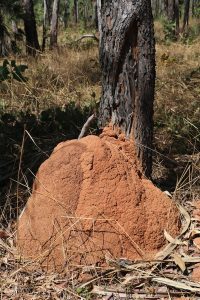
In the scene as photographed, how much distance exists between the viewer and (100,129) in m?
3.35

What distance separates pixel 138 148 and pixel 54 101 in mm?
2665

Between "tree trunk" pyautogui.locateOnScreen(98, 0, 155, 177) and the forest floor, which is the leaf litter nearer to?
the forest floor

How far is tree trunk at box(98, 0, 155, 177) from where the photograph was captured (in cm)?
302

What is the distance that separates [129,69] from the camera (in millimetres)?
3123

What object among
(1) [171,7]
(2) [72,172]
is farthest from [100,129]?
(1) [171,7]

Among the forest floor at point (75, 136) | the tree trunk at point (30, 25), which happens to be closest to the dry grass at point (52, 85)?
the forest floor at point (75, 136)

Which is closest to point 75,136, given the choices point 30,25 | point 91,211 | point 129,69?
point 129,69

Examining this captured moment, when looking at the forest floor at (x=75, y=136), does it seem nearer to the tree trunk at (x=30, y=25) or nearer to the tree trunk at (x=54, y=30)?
the tree trunk at (x=30, y=25)

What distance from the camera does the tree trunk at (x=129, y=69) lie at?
3.02 metres

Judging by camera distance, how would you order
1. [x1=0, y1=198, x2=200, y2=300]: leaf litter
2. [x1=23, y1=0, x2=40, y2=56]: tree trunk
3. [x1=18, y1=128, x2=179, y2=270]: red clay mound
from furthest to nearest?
[x1=23, y1=0, x2=40, y2=56]: tree trunk → [x1=18, y1=128, x2=179, y2=270]: red clay mound → [x1=0, y1=198, x2=200, y2=300]: leaf litter

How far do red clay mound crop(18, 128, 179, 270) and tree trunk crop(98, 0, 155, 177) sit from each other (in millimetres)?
261

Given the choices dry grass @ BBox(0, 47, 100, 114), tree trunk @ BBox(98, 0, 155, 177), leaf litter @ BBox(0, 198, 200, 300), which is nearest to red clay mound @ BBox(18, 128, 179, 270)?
leaf litter @ BBox(0, 198, 200, 300)

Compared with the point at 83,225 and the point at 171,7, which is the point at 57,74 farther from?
the point at 171,7

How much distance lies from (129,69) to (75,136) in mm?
1578
